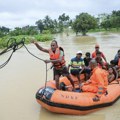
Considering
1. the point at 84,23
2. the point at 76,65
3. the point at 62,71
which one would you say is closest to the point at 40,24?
the point at 84,23

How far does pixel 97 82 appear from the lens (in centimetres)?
636

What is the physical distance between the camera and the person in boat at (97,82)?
6.27m

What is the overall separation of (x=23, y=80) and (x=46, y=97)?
409cm

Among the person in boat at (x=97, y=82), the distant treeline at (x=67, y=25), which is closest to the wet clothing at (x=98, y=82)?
the person in boat at (x=97, y=82)

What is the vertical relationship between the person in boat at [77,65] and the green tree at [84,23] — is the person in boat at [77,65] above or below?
below

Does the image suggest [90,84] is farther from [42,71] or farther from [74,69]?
[42,71]

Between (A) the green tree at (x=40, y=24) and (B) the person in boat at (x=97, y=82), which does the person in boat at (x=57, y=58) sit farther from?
(A) the green tree at (x=40, y=24)

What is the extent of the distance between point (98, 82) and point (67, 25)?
64546 millimetres

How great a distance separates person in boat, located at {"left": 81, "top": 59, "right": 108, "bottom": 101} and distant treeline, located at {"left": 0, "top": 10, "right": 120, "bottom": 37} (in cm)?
3554

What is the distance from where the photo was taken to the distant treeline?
42969 millimetres

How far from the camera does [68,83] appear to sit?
7473mm

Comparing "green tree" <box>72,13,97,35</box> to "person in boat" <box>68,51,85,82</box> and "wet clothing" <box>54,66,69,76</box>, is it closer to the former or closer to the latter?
"person in boat" <box>68,51,85,82</box>

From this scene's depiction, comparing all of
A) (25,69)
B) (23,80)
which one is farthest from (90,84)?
(25,69)

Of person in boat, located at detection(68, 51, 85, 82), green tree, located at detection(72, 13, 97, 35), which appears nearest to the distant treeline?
green tree, located at detection(72, 13, 97, 35)
